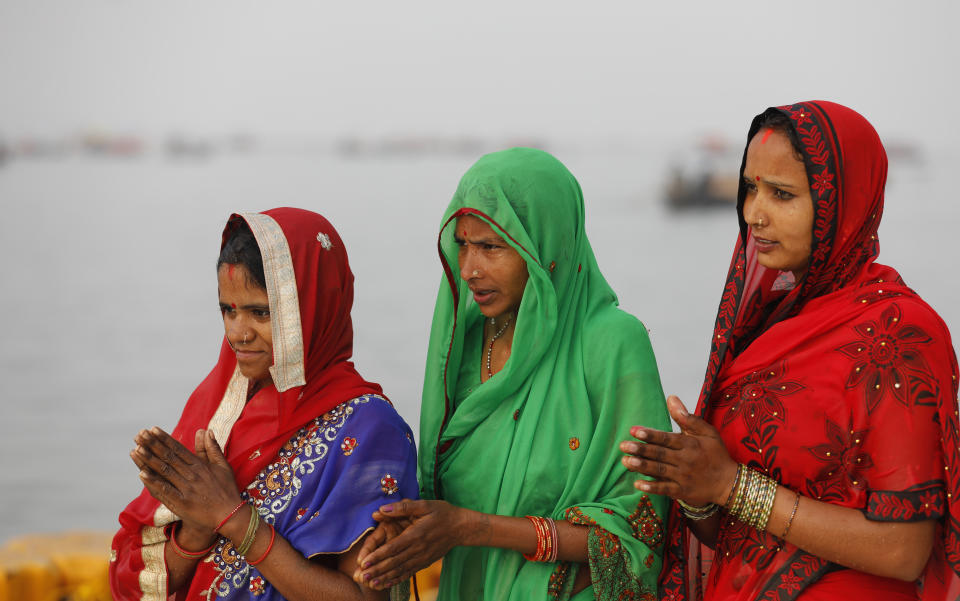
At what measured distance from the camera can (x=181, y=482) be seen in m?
1.85

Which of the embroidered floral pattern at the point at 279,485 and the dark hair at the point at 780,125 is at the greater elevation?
the dark hair at the point at 780,125

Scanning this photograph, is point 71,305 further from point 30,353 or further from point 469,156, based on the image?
point 469,156

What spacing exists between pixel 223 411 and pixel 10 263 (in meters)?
5.44

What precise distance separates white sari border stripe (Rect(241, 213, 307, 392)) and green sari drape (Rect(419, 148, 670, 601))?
38 centimetres

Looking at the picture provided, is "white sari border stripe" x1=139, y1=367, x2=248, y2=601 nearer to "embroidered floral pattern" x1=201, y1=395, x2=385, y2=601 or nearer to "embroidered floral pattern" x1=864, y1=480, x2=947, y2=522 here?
"embroidered floral pattern" x1=201, y1=395, x2=385, y2=601

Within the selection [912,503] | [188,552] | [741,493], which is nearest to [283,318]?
[188,552]

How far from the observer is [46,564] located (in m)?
3.07

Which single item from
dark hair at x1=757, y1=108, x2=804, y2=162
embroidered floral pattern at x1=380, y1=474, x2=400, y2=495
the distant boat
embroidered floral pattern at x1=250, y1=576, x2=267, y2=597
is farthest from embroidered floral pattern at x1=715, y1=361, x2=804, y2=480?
the distant boat

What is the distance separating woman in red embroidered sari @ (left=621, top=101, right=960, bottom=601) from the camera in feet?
5.34

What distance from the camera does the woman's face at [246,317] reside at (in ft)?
6.46

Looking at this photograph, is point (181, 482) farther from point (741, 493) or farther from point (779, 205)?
point (779, 205)

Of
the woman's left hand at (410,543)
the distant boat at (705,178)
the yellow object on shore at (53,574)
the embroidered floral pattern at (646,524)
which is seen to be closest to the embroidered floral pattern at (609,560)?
the embroidered floral pattern at (646,524)

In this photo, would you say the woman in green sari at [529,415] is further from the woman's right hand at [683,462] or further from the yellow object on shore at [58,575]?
the yellow object on shore at [58,575]


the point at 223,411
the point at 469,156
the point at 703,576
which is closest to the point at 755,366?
the point at 703,576
